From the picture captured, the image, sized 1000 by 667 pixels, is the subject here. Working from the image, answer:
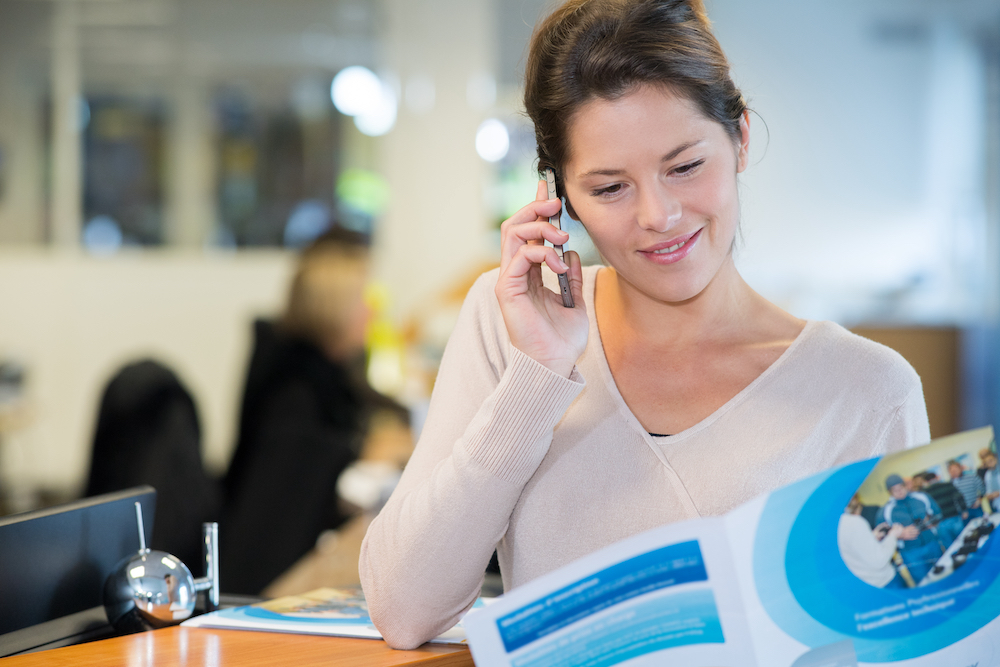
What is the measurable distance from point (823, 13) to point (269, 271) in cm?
336

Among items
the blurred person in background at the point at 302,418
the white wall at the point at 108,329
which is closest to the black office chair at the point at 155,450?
the blurred person in background at the point at 302,418

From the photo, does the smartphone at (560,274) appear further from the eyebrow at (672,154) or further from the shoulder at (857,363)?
the shoulder at (857,363)

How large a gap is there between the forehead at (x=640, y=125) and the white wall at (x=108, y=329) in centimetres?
450

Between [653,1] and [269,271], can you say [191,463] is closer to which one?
[653,1]

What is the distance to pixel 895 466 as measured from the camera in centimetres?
84

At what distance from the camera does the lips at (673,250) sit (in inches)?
45.4

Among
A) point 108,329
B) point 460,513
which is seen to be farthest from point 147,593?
point 108,329

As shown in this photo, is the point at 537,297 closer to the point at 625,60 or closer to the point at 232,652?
the point at 625,60

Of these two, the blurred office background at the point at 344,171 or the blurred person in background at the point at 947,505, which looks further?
the blurred office background at the point at 344,171

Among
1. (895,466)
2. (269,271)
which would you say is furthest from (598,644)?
(269,271)

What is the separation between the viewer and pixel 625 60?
1122mm

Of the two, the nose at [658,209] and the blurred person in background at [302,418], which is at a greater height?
the nose at [658,209]

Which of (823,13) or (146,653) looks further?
(823,13)

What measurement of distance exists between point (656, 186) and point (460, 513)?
401 millimetres
